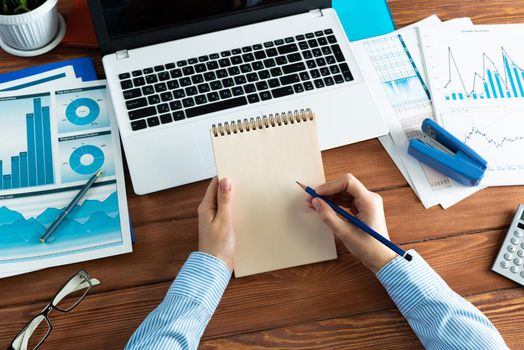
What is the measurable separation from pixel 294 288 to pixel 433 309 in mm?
208

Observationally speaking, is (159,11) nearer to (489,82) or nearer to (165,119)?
(165,119)

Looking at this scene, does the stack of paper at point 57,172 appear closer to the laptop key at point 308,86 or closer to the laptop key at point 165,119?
the laptop key at point 165,119

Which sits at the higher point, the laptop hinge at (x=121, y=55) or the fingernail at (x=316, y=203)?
the laptop hinge at (x=121, y=55)

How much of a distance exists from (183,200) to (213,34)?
0.31 metres

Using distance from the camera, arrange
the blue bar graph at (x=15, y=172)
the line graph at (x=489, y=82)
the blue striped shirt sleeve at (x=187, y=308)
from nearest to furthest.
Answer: the blue striped shirt sleeve at (x=187, y=308) → the blue bar graph at (x=15, y=172) → the line graph at (x=489, y=82)

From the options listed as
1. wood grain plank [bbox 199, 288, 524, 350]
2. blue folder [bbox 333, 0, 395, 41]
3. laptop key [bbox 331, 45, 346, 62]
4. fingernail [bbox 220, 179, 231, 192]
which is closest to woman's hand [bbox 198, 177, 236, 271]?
fingernail [bbox 220, 179, 231, 192]

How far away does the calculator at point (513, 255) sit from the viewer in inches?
35.4

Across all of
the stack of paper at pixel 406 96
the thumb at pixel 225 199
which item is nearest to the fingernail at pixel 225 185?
the thumb at pixel 225 199

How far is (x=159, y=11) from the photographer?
98 cm

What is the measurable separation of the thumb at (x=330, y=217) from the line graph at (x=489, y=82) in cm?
34

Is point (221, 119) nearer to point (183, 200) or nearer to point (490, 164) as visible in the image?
point (183, 200)

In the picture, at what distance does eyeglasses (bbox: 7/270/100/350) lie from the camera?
831 mm

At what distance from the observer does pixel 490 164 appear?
0.98 metres

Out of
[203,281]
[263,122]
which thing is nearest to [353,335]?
[203,281]
